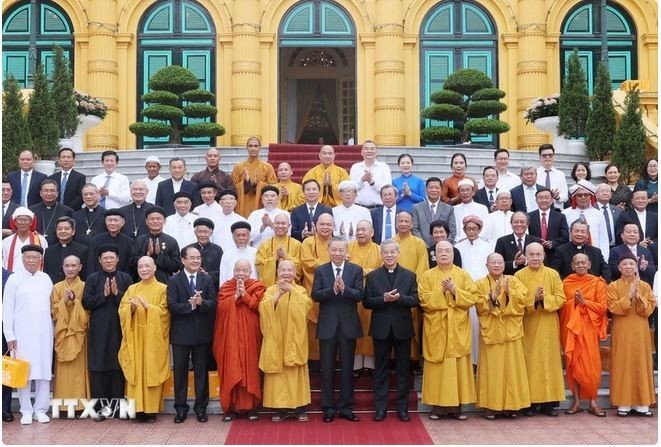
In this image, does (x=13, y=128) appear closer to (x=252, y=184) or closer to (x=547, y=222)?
(x=252, y=184)

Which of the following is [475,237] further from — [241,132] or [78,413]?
[241,132]

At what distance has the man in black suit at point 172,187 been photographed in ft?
38.3

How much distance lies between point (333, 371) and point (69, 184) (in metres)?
4.76

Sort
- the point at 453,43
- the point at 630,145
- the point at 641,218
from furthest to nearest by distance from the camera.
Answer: the point at 453,43, the point at 630,145, the point at 641,218

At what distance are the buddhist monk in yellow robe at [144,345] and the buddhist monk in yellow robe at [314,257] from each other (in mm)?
1541

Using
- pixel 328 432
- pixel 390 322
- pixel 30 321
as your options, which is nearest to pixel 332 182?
pixel 390 322

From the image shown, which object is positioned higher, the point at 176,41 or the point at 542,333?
the point at 176,41

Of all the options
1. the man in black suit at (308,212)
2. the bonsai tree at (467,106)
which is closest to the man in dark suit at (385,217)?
the man in black suit at (308,212)

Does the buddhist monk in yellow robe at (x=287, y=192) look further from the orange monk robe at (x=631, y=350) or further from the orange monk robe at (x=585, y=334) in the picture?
the orange monk robe at (x=631, y=350)

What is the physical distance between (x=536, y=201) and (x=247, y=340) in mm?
4015

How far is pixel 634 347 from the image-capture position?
941 centimetres

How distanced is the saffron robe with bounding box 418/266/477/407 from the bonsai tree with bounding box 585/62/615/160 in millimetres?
8054

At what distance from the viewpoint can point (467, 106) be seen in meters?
18.8

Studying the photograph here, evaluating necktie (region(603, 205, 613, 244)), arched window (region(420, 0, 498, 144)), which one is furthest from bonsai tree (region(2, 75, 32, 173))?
arched window (region(420, 0, 498, 144))
